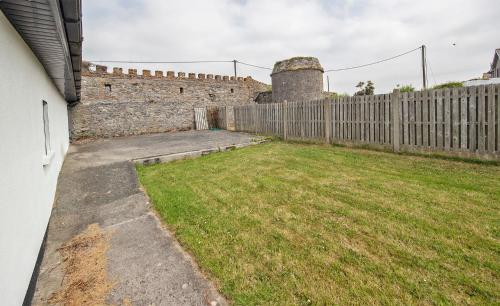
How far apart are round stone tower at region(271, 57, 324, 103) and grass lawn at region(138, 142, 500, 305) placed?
14997mm

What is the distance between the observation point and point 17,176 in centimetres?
252

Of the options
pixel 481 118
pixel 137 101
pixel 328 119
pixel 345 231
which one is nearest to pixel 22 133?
pixel 345 231

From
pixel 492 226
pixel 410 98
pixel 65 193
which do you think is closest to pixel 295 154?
pixel 410 98

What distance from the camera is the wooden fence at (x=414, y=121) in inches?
231

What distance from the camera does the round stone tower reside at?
1988 cm

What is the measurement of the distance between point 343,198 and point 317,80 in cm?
1780

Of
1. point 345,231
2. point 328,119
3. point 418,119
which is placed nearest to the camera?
point 345,231

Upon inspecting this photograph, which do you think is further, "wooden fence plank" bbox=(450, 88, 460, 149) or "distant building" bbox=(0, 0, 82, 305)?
"wooden fence plank" bbox=(450, 88, 460, 149)

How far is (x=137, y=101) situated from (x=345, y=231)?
1857 centimetres

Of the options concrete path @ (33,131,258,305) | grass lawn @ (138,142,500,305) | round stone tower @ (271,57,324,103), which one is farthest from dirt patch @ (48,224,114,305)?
round stone tower @ (271,57,324,103)

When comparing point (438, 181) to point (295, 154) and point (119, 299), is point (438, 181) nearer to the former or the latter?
point (295, 154)

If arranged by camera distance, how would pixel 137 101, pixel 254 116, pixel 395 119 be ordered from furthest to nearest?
pixel 137 101, pixel 254 116, pixel 395 119

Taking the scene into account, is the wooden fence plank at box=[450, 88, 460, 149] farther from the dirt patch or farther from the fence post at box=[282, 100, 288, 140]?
the dirt patch

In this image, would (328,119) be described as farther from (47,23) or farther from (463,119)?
(47,23)
